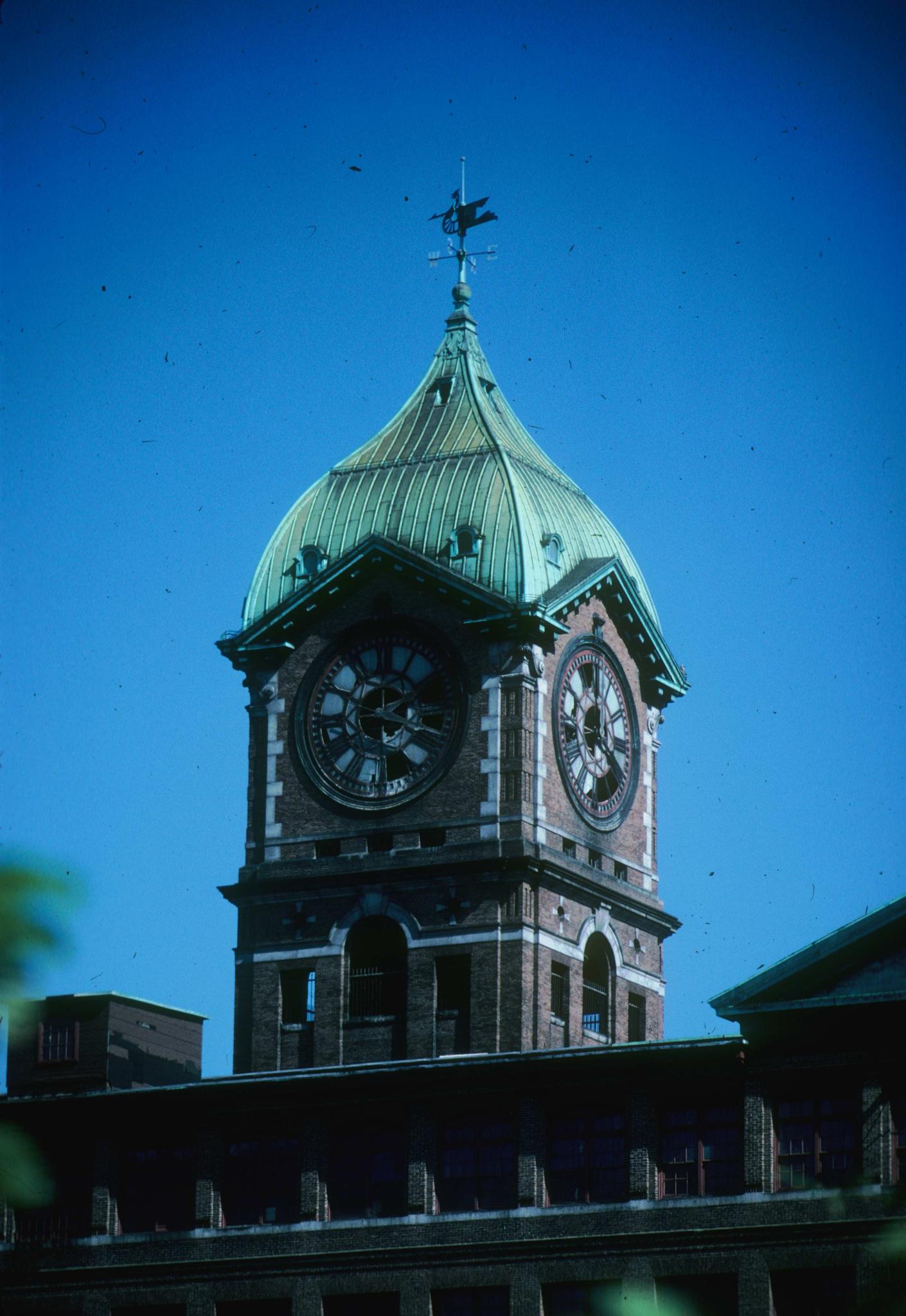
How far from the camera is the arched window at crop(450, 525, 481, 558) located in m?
69.9

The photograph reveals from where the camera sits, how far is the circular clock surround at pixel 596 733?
69.8 metres

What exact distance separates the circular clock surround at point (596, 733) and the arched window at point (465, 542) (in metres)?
4.13

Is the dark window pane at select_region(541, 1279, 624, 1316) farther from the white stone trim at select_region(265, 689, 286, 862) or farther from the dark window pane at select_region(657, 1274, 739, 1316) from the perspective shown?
the white stone trim at select_region(265, 689, 286, 862)

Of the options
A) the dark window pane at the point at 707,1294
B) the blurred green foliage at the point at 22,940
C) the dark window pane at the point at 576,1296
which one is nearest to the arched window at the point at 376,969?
the dark window pane at the point at 576,1296

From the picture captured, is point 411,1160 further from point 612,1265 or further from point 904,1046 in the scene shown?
point 904,1046

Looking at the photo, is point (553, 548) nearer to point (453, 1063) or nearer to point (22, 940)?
point (453, 1063)

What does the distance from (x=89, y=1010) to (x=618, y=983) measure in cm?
1554

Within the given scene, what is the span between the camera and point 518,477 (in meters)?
71.4

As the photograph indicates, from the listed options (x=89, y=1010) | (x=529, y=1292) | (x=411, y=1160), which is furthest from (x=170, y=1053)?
(x=529, y=1292)

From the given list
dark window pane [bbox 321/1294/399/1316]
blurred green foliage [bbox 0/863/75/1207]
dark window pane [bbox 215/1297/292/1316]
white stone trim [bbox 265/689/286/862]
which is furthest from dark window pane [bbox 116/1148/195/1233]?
blurred green foliage [bbox 0/863/75/1207]

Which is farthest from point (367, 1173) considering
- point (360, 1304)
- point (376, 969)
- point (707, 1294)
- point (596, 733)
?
point (596, 733)

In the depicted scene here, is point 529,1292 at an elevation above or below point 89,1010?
below

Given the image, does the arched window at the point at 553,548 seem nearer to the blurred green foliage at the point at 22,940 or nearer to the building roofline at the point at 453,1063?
the building roofline at the point at 453,1063

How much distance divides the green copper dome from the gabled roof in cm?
1584
